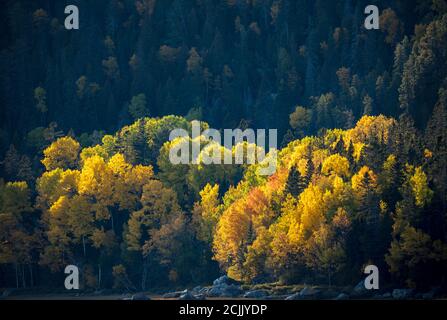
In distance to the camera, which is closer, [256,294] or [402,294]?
[402,294]

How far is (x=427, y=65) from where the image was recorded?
197000 millimetres

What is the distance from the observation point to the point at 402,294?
14500 centimetres

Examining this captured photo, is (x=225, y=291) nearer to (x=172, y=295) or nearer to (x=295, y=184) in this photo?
(x=172, y=295)

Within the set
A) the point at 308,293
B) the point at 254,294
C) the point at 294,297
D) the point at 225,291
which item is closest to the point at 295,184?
the point at 225,291

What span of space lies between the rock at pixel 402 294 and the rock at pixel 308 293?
7042mm

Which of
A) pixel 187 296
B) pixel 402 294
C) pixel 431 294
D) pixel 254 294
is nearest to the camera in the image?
pixel 431 294

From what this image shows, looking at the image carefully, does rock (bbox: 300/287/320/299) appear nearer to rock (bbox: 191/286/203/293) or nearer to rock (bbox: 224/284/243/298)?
rock (bbox: 224/284/243/298)

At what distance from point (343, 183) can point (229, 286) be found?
14722mm

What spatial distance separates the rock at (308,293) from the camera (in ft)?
484

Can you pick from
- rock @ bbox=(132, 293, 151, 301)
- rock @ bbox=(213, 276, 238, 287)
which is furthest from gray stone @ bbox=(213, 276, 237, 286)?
rock @ bbox=(132, 293, 151, 301)

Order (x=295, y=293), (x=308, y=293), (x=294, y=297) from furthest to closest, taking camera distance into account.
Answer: (x=295, y=293) → (x=308, y=293) → (x=294, y=297)

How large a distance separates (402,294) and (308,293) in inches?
341
